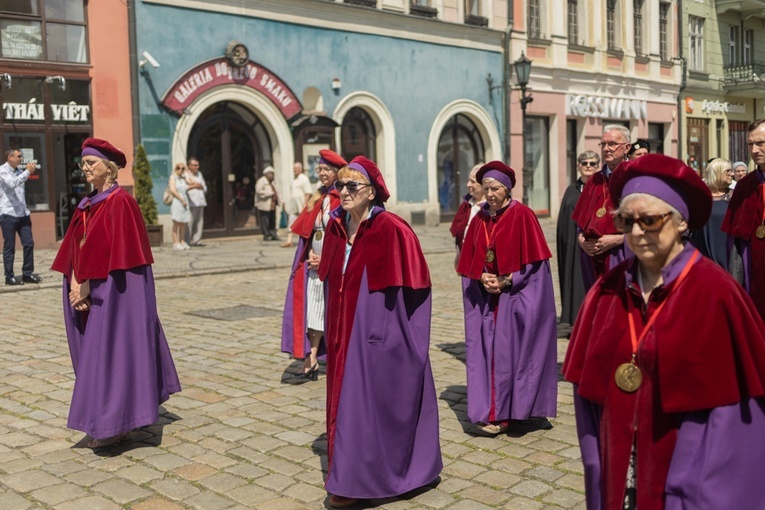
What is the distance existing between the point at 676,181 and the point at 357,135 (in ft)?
71.8

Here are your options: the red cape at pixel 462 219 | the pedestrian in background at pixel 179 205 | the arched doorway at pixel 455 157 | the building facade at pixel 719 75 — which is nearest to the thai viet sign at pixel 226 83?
the pedestrian in background at pixel 179 205

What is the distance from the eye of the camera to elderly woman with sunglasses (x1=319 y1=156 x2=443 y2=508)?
4.81 meters

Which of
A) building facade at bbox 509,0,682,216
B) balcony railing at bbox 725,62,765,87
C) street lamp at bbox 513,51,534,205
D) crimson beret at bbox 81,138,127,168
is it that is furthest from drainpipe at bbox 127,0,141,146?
balcony railing at bbox 725,62,765,87

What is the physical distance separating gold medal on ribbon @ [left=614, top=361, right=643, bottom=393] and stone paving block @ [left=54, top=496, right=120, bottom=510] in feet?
9.34

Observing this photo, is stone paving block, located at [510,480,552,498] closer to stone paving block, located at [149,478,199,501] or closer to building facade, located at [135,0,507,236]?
stone paving block, located at [149,478,199,501]

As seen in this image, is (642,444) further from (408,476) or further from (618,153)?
(618,153)

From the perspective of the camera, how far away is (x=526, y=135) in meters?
29.5

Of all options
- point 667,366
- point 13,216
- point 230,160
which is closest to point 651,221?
point 667,366

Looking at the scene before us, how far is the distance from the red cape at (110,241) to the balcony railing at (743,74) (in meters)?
35.6

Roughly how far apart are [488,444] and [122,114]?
49.8 feet

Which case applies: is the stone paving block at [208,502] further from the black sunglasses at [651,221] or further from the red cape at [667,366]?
the black sunglasses at [651,221]

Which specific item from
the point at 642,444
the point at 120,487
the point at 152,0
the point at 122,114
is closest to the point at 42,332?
the point at 120,487

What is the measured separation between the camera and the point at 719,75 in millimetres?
38031

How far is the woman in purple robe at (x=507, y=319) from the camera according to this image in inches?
242
